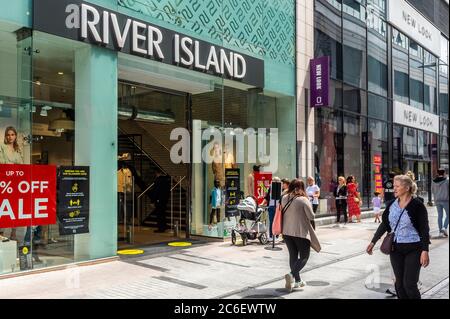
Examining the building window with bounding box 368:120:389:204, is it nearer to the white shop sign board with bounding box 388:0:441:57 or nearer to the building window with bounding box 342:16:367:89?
the building window with bounding box 342:16:367:89

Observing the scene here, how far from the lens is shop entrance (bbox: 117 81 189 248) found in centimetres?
1209

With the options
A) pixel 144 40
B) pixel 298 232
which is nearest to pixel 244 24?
pixel 144 40

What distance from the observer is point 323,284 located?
7449mm

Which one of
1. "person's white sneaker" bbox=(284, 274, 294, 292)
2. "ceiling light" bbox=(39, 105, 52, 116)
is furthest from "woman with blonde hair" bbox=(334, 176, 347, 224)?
"ceiling light" bbox=(39, 105, 52, 116)

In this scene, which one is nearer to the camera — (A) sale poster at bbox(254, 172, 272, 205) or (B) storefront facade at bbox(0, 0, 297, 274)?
(B) storefront facade at bbox(0, 0, 297, 274)

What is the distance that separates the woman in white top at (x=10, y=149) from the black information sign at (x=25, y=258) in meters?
1.55

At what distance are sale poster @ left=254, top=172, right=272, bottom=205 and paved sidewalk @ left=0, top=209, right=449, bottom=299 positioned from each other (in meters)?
2.47

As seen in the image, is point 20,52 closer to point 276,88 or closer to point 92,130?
point 92,130

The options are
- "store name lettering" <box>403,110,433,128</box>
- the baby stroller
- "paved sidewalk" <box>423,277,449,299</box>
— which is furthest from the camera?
"store name lettering" <box>403,110,433,128</box>

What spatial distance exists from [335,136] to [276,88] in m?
4.84

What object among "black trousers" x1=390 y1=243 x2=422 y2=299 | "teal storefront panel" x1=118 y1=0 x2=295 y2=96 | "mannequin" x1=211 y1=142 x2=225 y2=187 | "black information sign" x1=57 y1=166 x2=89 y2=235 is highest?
"teal storefront panel" x1=118 y1=0 x2=295 y2=96

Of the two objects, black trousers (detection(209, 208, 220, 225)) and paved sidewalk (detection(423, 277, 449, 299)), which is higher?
black trousers (detection(209, 208, 220, 225))

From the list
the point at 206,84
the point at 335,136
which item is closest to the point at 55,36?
the point at 206,84

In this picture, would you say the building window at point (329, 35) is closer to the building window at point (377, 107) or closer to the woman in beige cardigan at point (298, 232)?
the building window at point (377, 107)
